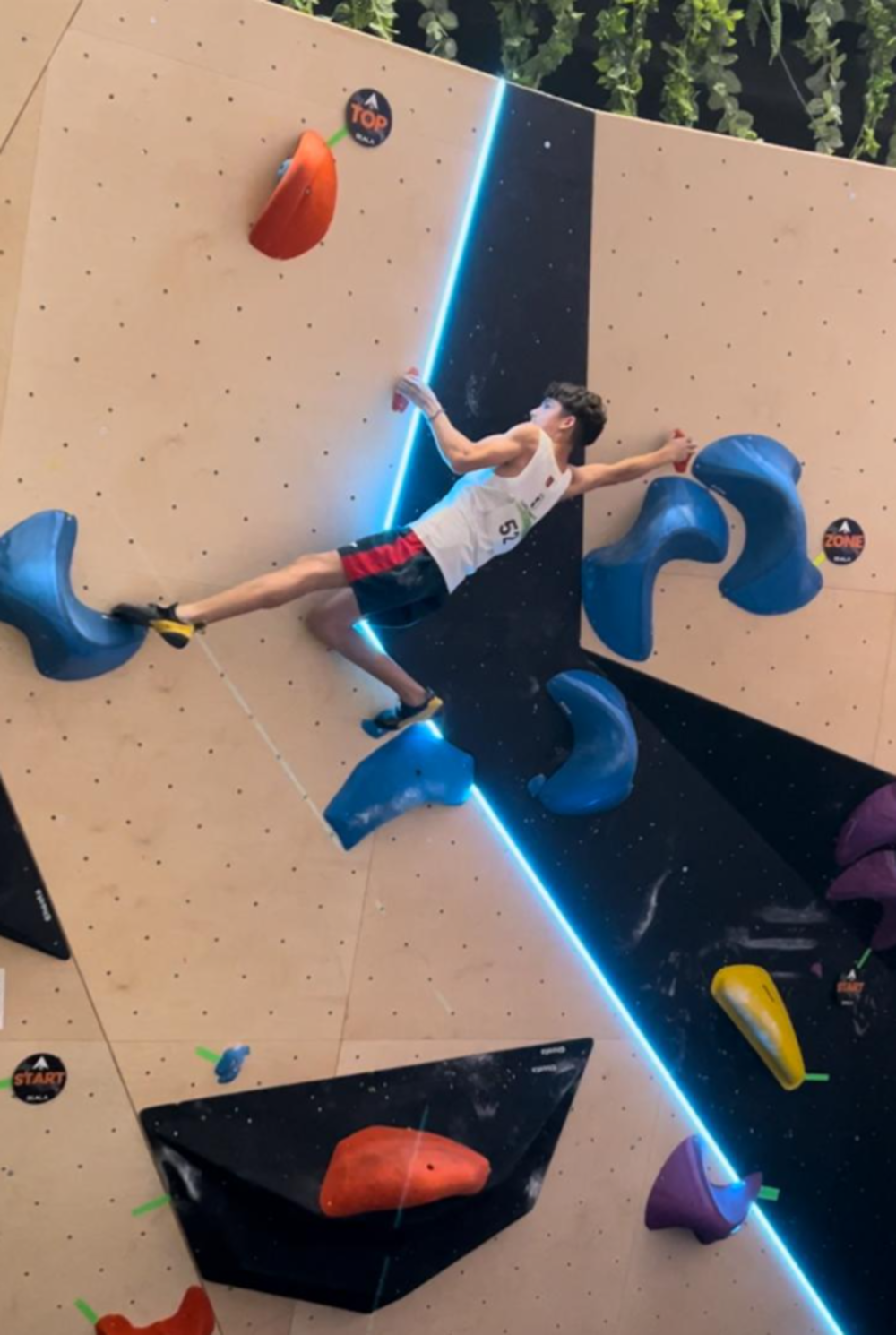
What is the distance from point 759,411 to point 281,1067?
6.26ft

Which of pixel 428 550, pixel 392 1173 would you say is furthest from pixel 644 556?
pixel 392 1173

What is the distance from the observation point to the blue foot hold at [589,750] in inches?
124

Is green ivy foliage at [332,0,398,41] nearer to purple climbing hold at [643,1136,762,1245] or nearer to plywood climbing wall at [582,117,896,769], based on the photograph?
plywood climbing wall at [582,117,896,769]

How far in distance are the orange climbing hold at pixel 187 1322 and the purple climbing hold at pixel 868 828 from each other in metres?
1.88

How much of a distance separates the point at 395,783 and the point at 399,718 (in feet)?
0.48

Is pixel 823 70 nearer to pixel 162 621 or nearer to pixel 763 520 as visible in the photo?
pixel 763 520

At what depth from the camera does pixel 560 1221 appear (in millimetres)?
3295

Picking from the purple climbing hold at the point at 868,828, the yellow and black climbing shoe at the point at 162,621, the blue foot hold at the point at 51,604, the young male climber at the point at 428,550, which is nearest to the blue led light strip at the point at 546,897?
the young male climber at the point at 428,550

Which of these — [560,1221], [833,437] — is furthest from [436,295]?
[560,1221]

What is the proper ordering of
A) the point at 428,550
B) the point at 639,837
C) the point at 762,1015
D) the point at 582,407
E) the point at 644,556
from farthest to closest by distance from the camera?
1. the point at 762,1015
2. the point at 639,837
3. the point at 644,556
4. the point at 582,407
5. the point at 428,550

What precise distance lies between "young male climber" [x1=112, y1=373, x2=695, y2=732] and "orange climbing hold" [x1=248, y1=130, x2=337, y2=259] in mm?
363

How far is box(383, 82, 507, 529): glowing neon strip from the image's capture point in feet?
9.64

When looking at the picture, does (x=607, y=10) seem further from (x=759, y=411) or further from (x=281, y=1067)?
(x=281, y=1067)

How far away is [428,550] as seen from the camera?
109 inches
